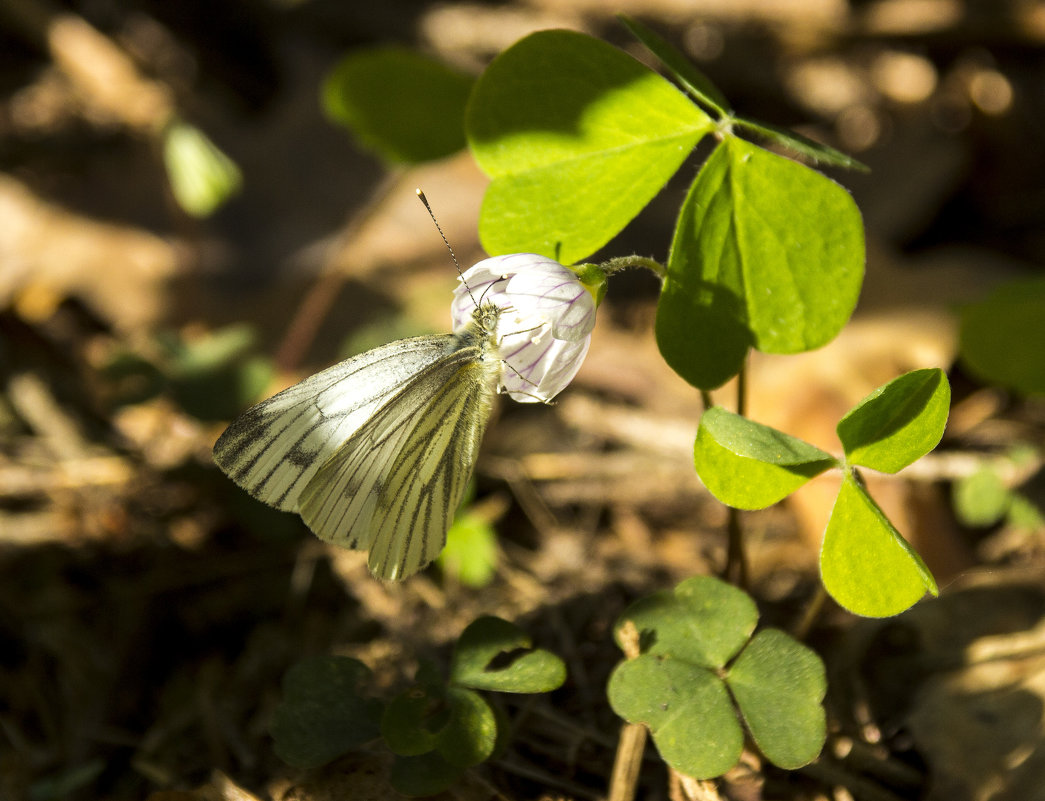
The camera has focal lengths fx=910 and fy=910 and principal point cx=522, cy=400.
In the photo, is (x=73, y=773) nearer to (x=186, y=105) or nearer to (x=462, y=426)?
(x=462, y=426)

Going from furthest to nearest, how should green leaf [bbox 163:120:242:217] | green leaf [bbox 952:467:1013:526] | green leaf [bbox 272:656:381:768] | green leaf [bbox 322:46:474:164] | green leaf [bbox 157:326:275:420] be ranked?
green leaf [bbox 163:120:242:217] < green leaf [bbox 157:326:275:420] < green leaf [bbox 952:467:1013:526] < green leaf [bbox 322:46:474:164] < green leaf [bbox 272:656:381:768]

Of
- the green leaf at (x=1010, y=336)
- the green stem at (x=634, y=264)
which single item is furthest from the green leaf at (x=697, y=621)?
the green leaf at (x=1010, y=336)

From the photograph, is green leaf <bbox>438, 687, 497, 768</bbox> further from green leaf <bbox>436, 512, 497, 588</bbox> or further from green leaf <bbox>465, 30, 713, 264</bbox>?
Result: green leaf <bbox>436, 512, 497, 588</bbox>

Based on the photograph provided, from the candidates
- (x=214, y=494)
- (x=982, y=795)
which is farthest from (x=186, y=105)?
(x=982, y=795)

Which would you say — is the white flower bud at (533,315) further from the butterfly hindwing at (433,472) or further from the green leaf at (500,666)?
the green leaf at (500,666)

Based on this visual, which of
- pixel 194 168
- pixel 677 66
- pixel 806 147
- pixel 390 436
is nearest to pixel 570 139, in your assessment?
pixel 677 66

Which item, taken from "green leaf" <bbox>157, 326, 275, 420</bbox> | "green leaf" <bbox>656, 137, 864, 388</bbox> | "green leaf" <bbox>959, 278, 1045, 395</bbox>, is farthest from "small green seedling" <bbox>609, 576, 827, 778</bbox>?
"green leaf" <bbox>157, 326, 275, 420</bbox>
